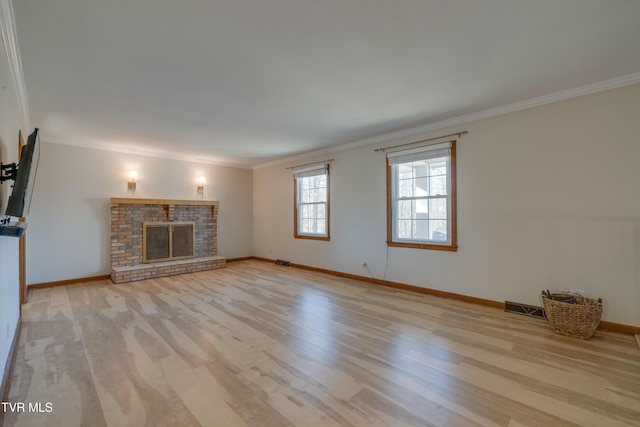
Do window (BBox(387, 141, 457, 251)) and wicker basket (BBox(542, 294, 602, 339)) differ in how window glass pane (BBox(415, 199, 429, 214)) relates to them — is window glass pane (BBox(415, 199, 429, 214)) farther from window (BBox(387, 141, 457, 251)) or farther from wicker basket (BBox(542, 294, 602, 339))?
wicker basket (BBox(542, 294, 602, 339))

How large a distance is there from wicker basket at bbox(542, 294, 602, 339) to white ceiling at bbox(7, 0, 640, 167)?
7.43 ft

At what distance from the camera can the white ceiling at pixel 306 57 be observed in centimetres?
184

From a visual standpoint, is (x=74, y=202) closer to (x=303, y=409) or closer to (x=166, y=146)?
(x=166, y=146)

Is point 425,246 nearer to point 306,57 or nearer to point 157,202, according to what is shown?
point 306,57

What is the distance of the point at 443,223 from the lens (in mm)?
4113

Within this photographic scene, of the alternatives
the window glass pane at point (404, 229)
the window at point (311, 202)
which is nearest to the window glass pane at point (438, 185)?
the window glass pane at point (404, 229)

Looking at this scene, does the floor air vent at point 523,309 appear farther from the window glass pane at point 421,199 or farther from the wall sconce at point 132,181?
the wall sconce at point 132,181

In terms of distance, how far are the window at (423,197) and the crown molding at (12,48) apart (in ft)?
13.9

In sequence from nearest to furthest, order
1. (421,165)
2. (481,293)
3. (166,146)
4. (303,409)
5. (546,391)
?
(303,409) → (546,391) → (481,293) → (421,165) → (166,146)

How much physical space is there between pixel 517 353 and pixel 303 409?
197 cm

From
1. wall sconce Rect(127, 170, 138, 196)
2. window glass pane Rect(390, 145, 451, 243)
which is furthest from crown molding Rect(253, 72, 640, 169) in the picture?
wall sconce Rect(127, 170, 138, 196)

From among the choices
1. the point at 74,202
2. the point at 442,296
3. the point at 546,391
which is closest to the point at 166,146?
the point at 74,202

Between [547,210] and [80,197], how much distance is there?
23.5ft

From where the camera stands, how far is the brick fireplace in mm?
5191
